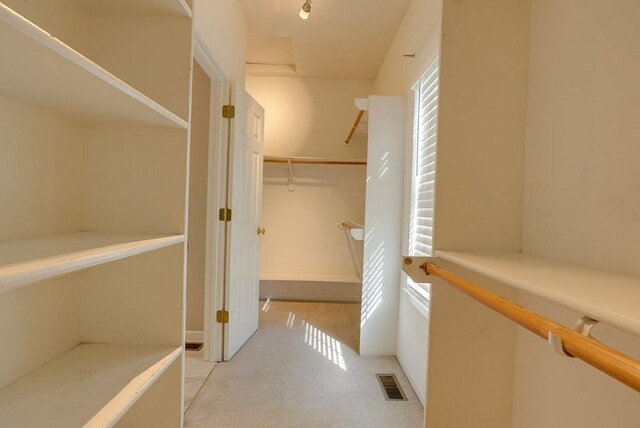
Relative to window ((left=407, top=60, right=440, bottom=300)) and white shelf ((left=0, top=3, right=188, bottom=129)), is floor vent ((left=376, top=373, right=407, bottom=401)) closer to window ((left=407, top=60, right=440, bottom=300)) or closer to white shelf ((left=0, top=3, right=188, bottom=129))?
window ((left=407, top=60, right=440, bottom=300))

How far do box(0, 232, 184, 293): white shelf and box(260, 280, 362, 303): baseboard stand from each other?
303cm

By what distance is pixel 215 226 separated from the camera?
232cm

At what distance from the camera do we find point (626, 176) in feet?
2.57

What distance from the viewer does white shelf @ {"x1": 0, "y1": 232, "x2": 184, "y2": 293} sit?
1.64ft

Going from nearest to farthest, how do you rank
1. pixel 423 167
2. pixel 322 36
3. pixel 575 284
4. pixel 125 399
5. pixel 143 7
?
pixel 575 284 < pixel 125 399 < pixel 143 7 < pixel 423 167 < pixel 322 36

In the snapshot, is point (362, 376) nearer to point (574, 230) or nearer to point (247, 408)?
point (247, 408)

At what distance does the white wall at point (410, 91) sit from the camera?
1.94 m

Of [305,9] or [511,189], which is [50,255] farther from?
[305,9]

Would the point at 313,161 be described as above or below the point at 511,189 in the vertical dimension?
above

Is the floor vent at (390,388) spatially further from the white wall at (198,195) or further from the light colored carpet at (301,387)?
the white wall at (198,195)

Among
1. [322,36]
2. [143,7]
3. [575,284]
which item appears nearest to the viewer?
[575,284]

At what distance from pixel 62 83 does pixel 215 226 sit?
1.63 metres

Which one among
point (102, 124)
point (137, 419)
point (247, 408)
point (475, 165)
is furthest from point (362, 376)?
point (102, 124)

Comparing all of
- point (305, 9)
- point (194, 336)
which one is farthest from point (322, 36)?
point (194, 336)
